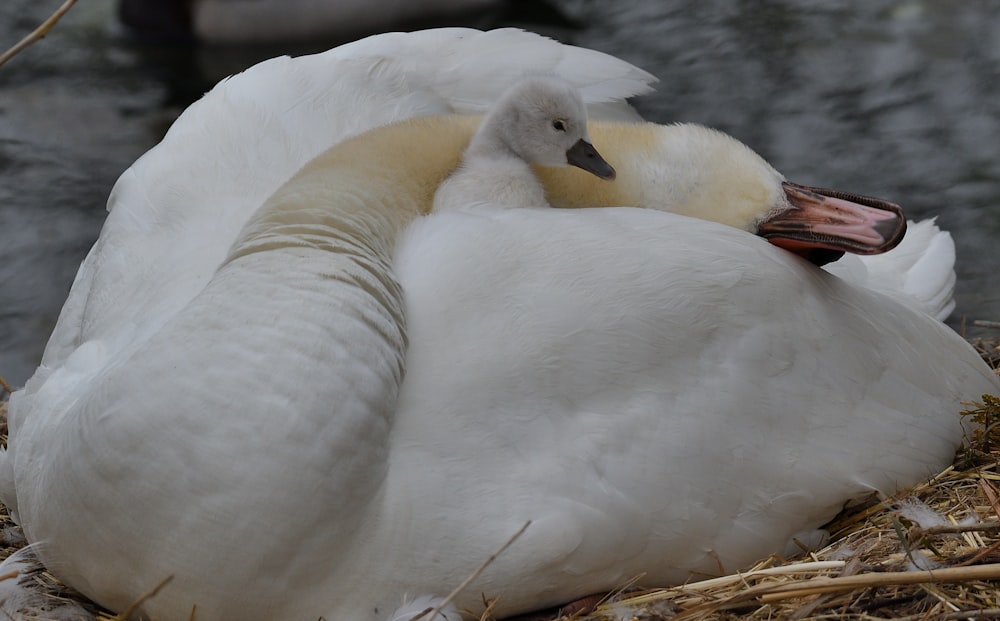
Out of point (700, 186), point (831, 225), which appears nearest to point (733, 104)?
point (700, 186)

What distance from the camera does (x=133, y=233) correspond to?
12.6ft

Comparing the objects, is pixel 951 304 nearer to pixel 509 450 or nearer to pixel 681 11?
pixel 509 450

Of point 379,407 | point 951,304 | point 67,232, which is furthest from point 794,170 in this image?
point 379,407

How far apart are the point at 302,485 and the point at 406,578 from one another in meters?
0.30

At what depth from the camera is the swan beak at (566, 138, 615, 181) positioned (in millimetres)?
3537

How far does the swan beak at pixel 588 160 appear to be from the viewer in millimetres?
3537

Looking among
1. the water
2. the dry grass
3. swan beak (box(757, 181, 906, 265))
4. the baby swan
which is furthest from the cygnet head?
the water

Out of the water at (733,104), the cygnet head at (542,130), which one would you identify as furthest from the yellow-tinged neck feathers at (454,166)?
the water at (733,104)

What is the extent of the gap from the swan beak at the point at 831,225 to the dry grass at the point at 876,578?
597 millimetres

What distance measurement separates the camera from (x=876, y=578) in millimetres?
2730

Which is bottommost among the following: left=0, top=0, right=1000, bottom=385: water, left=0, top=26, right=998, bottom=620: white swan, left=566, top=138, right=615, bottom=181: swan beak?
left=0, top=0, right=1000, bottom=385: water

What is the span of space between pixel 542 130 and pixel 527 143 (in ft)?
0.16

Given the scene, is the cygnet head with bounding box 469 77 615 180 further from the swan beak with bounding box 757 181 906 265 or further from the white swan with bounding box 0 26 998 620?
the swan beak with bounding box 757 181 906 265

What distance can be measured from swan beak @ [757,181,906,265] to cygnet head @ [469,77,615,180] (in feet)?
1.53
